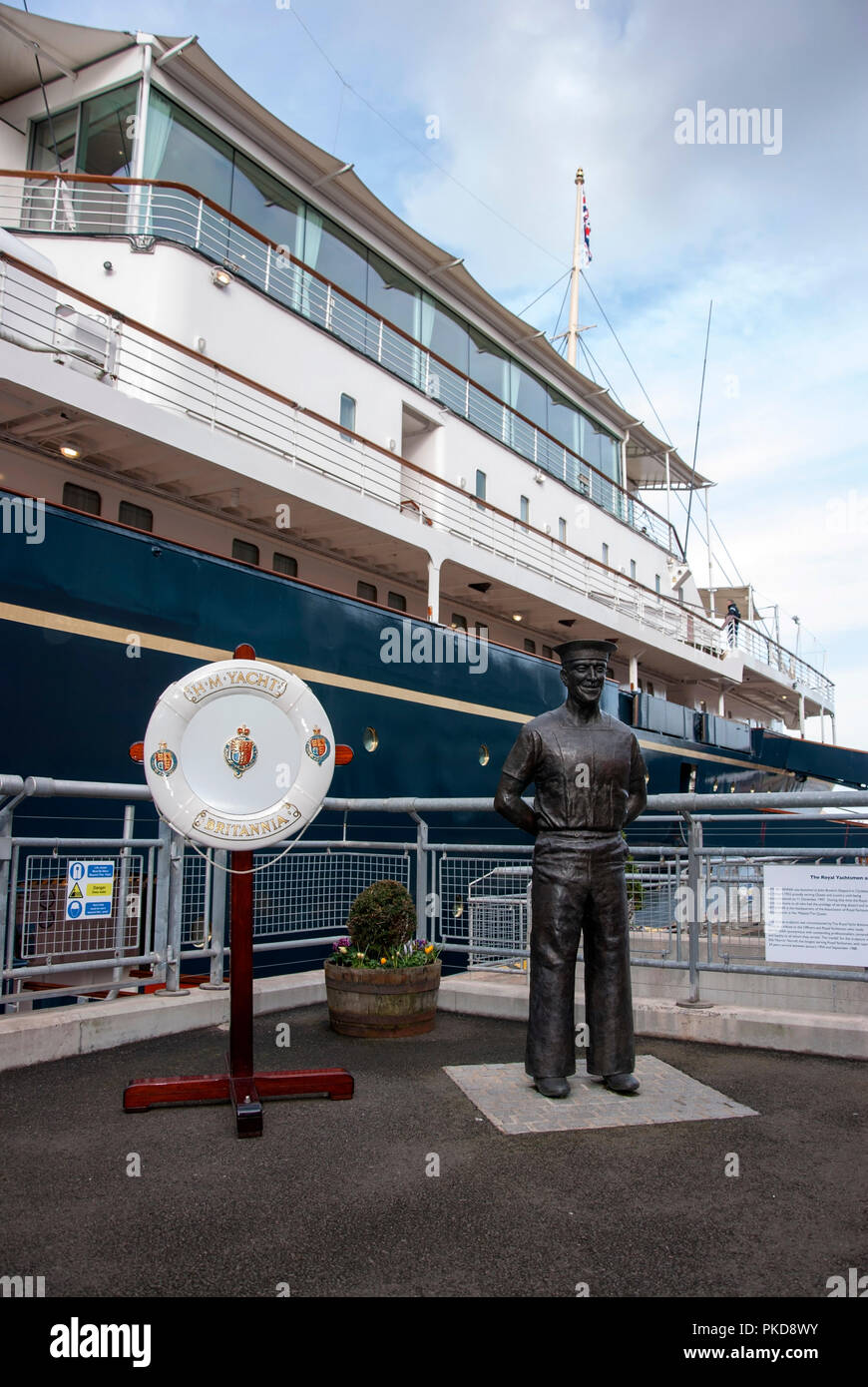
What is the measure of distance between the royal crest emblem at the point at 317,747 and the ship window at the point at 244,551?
24.9 feet

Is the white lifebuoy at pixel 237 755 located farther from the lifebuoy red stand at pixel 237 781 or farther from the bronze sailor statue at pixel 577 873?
the bronze sailor statue at pixel 577 873

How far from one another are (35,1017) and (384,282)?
14.1 meters

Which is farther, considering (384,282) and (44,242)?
(384,282)

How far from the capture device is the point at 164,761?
399 cm

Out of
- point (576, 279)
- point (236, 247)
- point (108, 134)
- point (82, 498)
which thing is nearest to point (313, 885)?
point (82, 498)

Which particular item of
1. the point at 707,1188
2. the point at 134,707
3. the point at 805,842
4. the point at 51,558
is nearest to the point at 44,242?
the point at 51,558

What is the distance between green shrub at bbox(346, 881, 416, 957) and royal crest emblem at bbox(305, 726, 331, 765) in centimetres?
168

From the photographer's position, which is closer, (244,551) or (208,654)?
(208,654)

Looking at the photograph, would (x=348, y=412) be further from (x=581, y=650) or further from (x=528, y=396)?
(x=581, y=650)

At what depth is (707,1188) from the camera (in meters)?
3.10

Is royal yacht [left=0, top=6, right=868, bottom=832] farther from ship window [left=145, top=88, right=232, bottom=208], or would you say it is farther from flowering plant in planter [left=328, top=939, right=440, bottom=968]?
flowering plant in planter [left=328, top=939, right=440, bottom=968]

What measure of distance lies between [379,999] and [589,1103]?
1587 millimetres

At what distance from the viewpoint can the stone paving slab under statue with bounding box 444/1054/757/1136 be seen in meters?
3.84
